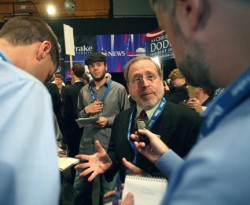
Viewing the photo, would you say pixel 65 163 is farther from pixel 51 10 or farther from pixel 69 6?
pixel 51 10

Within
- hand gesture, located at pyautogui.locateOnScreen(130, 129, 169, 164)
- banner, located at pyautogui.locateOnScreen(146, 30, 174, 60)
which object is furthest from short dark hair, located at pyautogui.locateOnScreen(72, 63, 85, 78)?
hand gesture, located at pyautogui.locateOnScreen(130, 129, 169, 164)

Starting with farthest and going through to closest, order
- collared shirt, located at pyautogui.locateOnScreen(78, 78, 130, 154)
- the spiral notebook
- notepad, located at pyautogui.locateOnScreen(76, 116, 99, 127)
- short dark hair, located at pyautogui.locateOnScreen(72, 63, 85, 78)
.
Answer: short dark hair, located at pyautogui.locateOnScreen(72, 63, 85, 78)
collared shirt, located at pyautogui.locateOnScreen(78, 78, 130, 154)
notepad, located at pyautogui.locateOnScreen(76, 116, 99, 127)
the spiral notebook

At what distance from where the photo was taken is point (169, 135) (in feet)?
5.79

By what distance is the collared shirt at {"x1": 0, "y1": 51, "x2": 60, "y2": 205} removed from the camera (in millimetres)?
856

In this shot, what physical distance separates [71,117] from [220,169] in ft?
12.5

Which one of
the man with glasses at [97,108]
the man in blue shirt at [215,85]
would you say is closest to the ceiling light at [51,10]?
the man with glasses at [97,108]

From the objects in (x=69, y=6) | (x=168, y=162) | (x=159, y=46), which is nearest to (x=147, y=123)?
(x=168, y=162)

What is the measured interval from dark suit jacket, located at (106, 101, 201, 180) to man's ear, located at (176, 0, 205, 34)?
119 centimetres

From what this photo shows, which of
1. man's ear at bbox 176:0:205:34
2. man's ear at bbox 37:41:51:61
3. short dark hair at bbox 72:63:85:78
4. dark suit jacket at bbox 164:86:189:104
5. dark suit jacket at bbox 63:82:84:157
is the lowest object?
dark suit jacket at bbox 63:82:84:157

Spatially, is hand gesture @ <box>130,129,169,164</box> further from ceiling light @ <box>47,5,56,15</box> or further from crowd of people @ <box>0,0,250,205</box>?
ceiling light @ <box>47,5,56,15</box>

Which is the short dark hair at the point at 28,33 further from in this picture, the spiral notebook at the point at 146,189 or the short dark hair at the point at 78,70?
the short dark hair at the point at 78,70

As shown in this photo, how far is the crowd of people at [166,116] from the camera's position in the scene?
0.44m

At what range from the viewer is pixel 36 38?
4.74 ft

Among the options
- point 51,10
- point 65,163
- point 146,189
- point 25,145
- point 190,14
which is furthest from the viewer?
point 51,10
